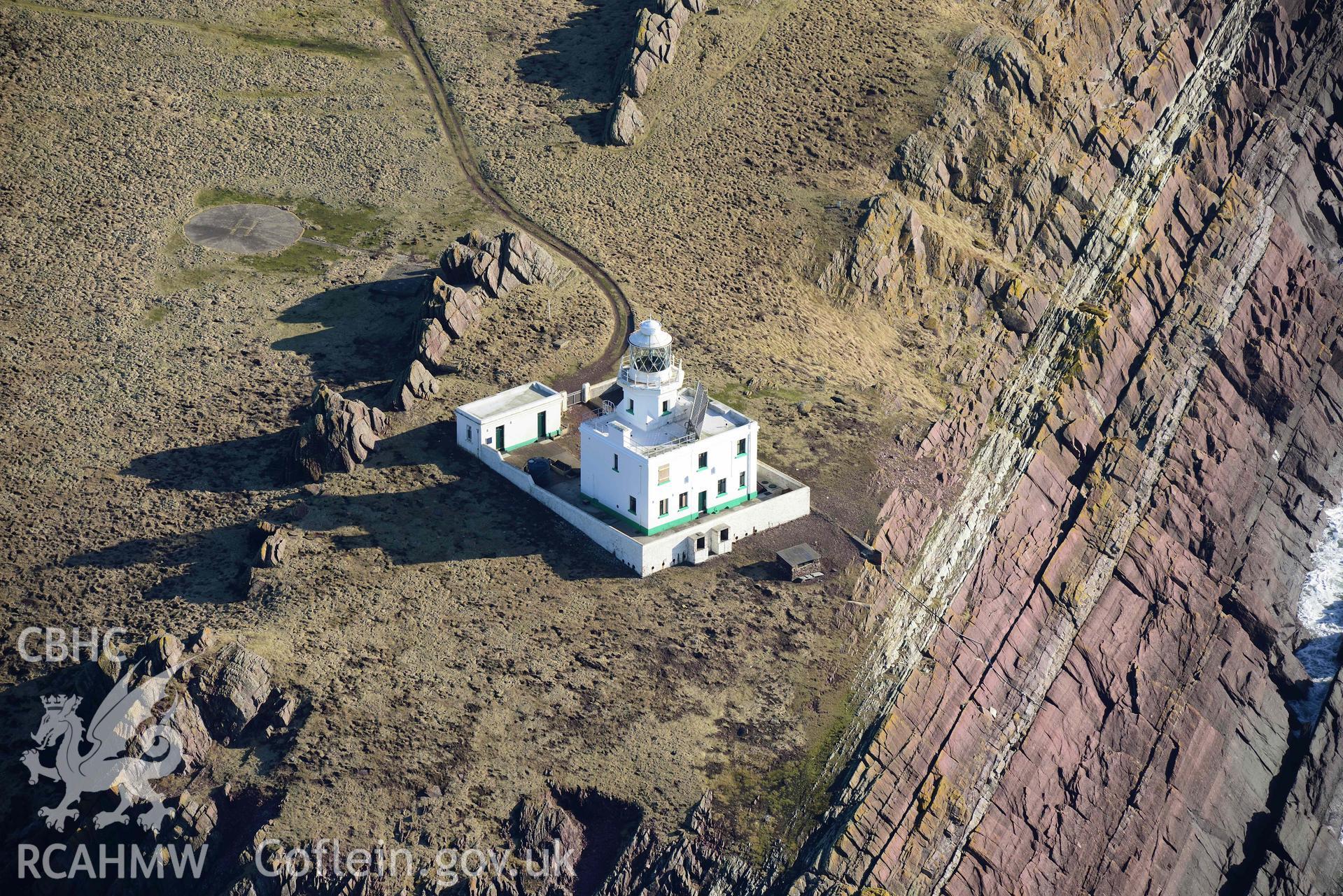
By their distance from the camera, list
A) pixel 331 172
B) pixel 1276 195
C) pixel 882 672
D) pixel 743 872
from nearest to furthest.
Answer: pixel 743 872, pixel 882 672, pixel 331 172, pixel 1276 195

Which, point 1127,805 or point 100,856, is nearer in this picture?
point 100,856

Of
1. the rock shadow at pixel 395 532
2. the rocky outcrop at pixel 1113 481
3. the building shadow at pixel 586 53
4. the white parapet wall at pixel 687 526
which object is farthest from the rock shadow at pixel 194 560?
the building shadow at pixel 586 53

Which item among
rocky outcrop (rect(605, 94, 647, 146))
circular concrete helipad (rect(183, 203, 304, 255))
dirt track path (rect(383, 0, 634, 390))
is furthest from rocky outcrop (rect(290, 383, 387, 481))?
rocky outcrop (rect(605, 94, 647, 146))

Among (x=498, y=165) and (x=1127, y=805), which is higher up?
(x=498, y=165)

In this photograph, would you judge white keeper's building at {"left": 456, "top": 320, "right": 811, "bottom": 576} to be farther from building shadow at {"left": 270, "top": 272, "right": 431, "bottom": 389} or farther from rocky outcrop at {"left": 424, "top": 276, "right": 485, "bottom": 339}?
building shadow at {"left": 270, "top": 272, "right": 431, "bottom": 389}

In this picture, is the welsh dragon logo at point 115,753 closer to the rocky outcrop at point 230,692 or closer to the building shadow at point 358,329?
the rocky outcrop at point 230,692

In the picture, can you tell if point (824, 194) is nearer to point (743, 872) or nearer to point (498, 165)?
point (498, 165)

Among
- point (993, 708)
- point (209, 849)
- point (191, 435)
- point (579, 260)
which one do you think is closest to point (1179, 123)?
point (579, 260)
